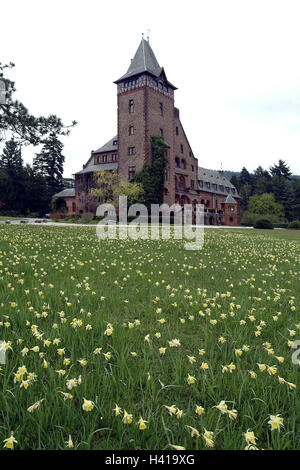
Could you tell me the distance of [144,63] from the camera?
145ft

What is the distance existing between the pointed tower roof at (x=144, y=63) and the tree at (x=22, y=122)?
30366 mm

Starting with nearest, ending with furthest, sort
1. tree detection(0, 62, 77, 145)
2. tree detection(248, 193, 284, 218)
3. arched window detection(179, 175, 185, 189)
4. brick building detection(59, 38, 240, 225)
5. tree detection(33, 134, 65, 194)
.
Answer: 1. tree detection(0, 62, 77, 145)
2. brick building detection(59, 38, 240, 225)
3. arched window detection(179, 175, 185, 189)
4. tree detection(248, 193, 284, 218)
5. tree detection(33, 134, 65, 194)

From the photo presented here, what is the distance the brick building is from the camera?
44062mm

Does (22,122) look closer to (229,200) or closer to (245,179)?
(229,200)

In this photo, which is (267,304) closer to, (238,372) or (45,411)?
(238,372)

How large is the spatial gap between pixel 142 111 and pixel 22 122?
29159mm

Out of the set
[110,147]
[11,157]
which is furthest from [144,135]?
[11,157]

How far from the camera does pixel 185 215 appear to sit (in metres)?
49.1

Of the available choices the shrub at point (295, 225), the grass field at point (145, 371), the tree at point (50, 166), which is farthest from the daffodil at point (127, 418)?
the tree at point (50, 166)

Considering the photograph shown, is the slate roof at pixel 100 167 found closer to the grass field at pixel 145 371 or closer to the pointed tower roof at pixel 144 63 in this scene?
the pointed tower roof at pixel 144 63

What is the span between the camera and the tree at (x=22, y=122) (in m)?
18.0

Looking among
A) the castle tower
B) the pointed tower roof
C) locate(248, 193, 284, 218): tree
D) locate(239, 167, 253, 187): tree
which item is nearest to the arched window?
the castle tower

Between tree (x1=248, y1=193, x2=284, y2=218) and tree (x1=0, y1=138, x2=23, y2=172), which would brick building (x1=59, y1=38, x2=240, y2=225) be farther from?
tree (x1=0, y1=138, x2=23, y2=172)
